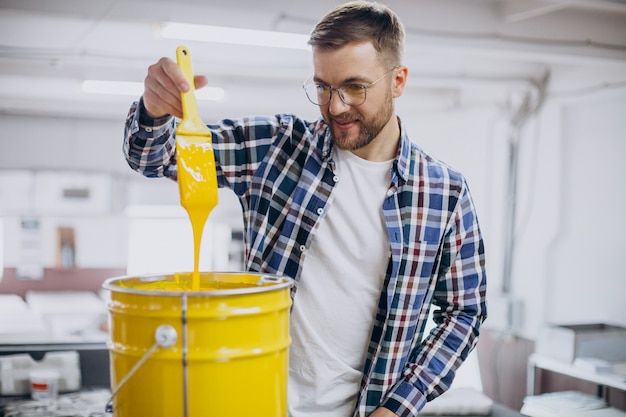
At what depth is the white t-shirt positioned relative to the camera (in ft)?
5.04

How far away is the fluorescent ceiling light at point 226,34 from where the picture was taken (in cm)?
391

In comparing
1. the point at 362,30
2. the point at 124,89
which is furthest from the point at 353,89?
the point at 124,89

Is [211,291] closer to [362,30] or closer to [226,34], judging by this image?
[362,30]

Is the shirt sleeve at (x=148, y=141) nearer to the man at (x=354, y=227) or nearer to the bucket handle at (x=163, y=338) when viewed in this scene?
the man at (x=354, y=227)

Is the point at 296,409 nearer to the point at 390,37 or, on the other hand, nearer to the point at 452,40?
the point at 390,37

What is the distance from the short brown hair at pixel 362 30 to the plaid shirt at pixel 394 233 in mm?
204

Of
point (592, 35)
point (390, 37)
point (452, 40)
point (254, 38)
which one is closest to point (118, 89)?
point (254, 38)

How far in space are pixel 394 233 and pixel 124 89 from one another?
5373 millimetres

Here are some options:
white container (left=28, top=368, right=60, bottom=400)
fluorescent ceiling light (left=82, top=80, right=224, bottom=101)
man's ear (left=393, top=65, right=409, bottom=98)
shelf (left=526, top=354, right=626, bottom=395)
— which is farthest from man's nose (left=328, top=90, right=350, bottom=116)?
fluorescent ceiling light (left=82, top=80, right=224, bottom=101)

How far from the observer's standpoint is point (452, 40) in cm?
423

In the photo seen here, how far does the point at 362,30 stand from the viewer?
1507 millimetres

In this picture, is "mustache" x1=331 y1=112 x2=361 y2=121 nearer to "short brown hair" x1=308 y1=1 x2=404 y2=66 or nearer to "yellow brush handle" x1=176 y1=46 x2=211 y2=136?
"short brown hair" x1=308 y1=1 x2=404 y2=66

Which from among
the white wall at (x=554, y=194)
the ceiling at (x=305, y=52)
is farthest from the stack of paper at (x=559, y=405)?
the ceiling at (x=305, y=52)

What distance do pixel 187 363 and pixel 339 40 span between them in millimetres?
763
